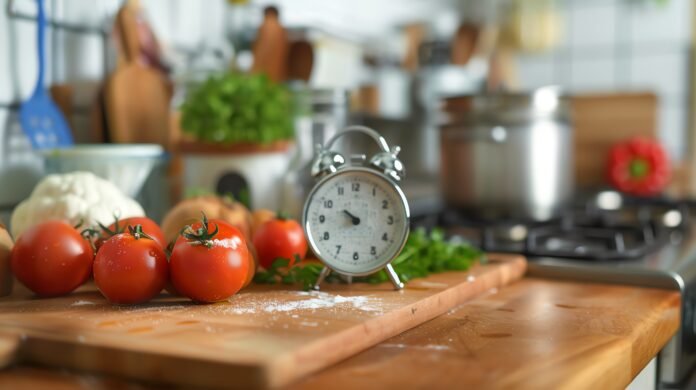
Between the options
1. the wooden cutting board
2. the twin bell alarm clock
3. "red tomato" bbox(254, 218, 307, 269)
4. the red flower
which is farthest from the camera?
the red flower

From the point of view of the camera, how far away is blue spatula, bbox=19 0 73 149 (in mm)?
1265

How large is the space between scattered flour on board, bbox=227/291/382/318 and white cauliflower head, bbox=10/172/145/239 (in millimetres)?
312

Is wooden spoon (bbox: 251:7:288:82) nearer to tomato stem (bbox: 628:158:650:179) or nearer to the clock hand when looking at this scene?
the clock hand

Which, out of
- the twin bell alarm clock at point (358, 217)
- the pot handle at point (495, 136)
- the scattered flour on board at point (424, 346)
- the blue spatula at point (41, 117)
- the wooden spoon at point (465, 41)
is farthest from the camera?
the wooden spoon at point (465, 41)

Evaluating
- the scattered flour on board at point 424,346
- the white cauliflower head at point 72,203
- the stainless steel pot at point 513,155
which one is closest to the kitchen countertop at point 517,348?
the scattered flour on board at point 424,346

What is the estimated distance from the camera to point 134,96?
146cm

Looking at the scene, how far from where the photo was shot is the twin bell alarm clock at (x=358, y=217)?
97 centimetres

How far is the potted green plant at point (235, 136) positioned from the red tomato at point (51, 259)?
493mm

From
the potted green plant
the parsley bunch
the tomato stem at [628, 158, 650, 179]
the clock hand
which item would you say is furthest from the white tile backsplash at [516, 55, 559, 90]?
the clock hand

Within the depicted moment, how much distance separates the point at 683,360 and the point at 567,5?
2675 mm

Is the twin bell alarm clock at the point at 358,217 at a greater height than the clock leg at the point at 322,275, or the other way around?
the twin bell alarm clock at the point at 358,217

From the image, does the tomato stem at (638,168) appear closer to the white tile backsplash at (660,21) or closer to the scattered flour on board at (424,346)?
the white tile backsplash at (660,21)

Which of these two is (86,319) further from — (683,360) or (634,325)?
(683,360)

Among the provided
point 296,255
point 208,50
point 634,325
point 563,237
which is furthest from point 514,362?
point 208,50
